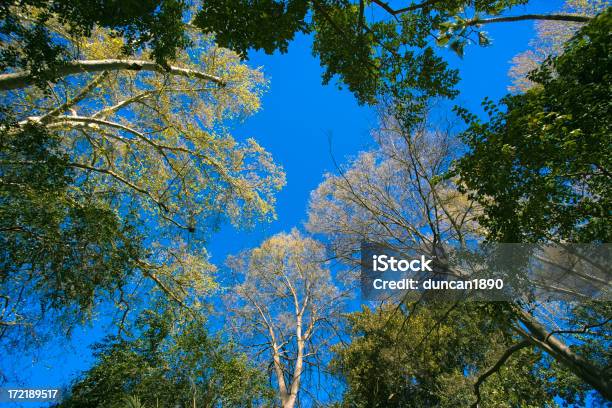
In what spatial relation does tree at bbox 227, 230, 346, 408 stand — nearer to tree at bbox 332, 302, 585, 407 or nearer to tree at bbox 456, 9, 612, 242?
tree at bbox 332, 302, 585, 407

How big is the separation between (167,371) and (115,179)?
5303mm

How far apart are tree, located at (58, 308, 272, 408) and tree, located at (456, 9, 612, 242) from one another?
7303mm

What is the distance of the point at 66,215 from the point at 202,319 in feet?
15.8

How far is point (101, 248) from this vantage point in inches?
190

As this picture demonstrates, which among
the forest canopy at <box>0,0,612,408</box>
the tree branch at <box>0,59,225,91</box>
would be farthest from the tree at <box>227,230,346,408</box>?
the tree branch at <box>0,59,225,91</box>

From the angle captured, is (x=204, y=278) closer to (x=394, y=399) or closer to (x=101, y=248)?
(x=101, y=248)

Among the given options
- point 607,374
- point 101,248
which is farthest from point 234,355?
point 607,374

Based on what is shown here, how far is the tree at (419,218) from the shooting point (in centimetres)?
522

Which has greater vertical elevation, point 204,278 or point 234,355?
point 204,278

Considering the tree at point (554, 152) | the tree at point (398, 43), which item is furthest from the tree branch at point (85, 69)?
the tree at point (554, 152)

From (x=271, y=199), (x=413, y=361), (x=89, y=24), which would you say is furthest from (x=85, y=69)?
(x=413, y=361)

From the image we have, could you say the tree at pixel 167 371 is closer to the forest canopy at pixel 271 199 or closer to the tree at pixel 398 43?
the forest canopy at pixel 271 199

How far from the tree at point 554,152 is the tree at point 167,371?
7.30 meters

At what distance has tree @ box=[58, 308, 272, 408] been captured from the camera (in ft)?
25.0
